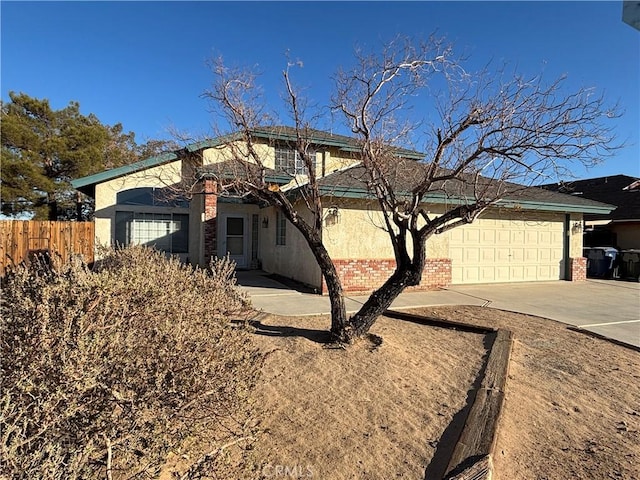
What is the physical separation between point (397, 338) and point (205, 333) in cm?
410

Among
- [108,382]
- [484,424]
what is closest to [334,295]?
[484,424]

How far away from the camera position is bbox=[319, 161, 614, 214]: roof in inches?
275

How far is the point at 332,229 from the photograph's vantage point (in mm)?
10922

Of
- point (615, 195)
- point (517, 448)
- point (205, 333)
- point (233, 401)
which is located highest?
point (615, 195)

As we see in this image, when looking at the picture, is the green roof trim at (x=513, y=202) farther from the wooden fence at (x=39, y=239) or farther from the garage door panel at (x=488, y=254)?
the wooden fence at (x=39, y=239)

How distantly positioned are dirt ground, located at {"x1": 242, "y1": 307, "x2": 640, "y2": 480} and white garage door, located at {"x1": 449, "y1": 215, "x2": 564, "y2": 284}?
6405 millimetres

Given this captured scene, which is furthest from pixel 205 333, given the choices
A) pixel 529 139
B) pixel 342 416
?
pixel 529 139

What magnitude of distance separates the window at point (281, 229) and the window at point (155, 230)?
13.2ft

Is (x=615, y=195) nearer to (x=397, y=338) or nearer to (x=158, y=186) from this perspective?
(x=397, y=338)

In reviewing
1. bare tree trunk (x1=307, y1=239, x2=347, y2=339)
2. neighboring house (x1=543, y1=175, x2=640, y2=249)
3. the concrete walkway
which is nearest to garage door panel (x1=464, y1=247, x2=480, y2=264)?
the concrete walkway

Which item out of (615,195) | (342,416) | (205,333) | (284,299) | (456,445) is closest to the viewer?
(205,333)

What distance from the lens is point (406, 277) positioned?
5.82 m

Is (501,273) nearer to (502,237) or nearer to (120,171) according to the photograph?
(502,237)

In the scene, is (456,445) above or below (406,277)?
below
